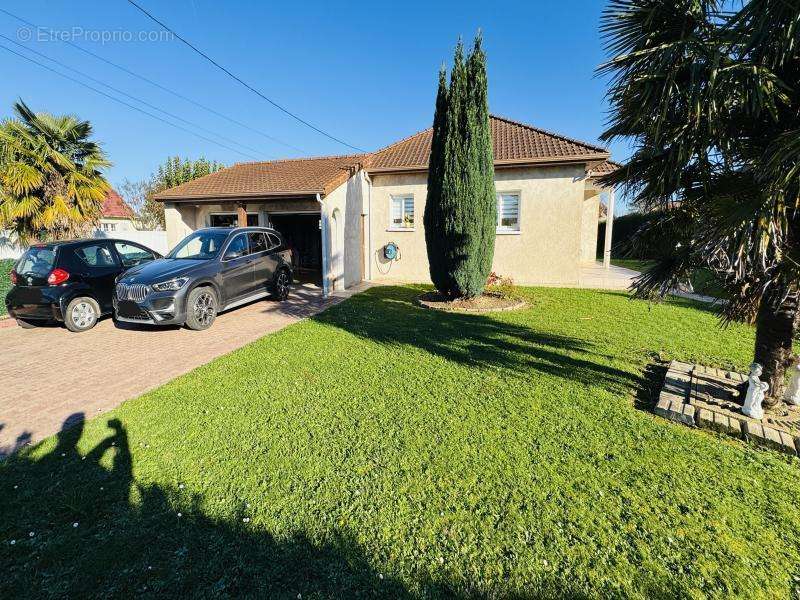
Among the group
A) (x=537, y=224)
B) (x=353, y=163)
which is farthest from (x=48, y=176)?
(x=537, y=224)

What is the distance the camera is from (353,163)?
14.0 metres

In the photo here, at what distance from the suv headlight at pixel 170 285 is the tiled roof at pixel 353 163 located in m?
4.68

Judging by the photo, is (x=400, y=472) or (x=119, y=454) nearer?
(x=400, y=472)

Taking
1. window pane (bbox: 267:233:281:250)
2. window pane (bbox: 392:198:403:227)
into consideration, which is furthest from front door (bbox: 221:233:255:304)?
window pane (bbox: 392:198:403:227)

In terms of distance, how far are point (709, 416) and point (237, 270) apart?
868 cm

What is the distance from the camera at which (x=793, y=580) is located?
2.12m

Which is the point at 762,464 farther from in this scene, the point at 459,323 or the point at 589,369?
the point at 459,323

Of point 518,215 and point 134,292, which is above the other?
point 518,215

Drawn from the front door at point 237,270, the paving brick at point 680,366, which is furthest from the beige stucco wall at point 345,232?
the paving brick at point 680,366

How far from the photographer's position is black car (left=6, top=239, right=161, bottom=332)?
23.6 ft

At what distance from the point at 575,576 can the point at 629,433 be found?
195cm

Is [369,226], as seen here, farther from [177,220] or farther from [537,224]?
[177,220]

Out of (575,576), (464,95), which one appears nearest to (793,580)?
(575,576)

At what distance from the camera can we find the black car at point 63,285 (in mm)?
7195
